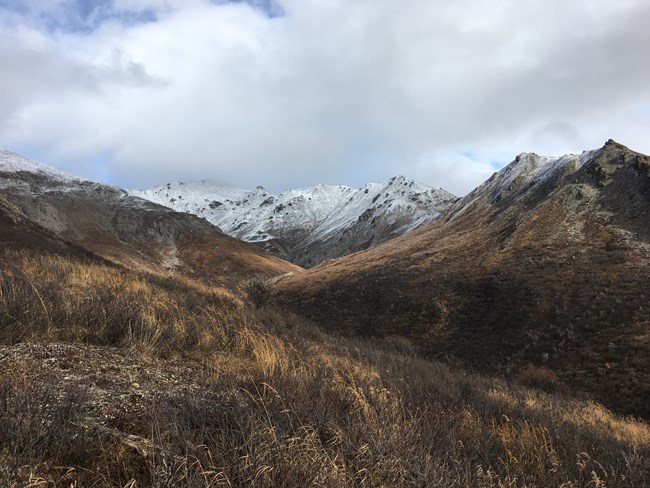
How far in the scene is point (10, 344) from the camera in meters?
5.23

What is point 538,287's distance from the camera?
3700 centimetres

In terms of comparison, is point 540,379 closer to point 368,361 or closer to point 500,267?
point 368,361

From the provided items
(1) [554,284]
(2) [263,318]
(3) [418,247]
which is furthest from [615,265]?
(2) [263,318]

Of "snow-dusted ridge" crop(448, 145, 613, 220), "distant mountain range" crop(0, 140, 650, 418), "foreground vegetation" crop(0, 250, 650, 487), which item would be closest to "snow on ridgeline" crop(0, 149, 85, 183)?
"distant mountain range" crop(0, 140, 650, 418)

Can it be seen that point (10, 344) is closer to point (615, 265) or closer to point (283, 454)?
point (283, 454)

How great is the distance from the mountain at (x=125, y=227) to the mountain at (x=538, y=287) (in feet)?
63.9

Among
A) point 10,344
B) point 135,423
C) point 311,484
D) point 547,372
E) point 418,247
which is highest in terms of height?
point 418,247

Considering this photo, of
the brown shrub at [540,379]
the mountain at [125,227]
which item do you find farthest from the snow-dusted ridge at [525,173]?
the brown shrub at [540,379]

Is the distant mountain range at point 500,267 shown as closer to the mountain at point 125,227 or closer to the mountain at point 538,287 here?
the mountain at point 538,287

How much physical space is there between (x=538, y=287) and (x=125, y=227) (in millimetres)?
80612

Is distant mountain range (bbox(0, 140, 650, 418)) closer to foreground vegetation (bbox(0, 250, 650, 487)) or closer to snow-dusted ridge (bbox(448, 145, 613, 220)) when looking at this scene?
snow-dusted ridge (bbox(448, 145, 613, 220))

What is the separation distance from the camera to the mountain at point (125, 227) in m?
75.4

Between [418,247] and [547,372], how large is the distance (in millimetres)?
40718

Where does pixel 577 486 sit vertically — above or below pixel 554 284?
below
